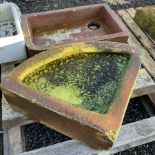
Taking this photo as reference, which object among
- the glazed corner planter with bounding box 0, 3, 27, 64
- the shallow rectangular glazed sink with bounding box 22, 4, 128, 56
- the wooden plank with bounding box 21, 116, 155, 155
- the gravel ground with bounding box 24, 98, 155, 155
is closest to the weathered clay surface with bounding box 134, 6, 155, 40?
the shallow rectangular glazed sink with bounding box 22, 4, 128, 56

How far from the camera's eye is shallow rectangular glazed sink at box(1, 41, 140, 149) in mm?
1319

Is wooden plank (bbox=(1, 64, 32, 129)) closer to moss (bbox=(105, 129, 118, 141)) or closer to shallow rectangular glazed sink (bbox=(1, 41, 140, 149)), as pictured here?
shallow rectangular glazed sink (bbox=(1, 41, 140, 149))

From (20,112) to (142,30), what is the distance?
1.31m

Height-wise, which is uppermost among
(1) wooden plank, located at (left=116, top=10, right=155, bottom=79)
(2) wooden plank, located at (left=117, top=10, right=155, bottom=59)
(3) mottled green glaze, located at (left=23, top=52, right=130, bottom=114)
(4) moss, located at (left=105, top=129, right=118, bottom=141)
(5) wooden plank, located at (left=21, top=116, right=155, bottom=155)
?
(3) mottled green glaze, located at (left=23, top=52, right=130, bottom=114)

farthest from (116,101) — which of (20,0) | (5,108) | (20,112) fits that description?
(20,0)

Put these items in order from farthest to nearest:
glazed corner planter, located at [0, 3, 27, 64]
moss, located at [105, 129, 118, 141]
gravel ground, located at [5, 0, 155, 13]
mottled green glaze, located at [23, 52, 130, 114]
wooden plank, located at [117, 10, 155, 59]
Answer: gravel ground, located at [5, 0, 155, 13] → wooden plank, located at [117, 10, 155, 59] → glazed corner planter, located at [0, 3, 27, 64] → mottled green glaze, located at [23, 52, 130, 114] → moss, located at [105, 129, 118, 141]

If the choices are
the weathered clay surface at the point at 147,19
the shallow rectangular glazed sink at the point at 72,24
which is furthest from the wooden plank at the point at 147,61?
the shallow rectangular glazed sink at the point at 72,24

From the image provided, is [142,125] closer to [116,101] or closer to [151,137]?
[151,137]

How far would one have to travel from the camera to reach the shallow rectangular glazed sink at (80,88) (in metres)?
1.32

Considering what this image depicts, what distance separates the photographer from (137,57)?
1613 millimetres

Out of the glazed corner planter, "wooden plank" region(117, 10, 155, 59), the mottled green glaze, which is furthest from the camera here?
"wooden plank" region(117, 10, 155, 59)

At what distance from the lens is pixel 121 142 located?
5.00 feet

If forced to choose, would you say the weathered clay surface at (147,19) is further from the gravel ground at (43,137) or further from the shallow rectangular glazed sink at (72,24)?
the gravel ground at (43,137)

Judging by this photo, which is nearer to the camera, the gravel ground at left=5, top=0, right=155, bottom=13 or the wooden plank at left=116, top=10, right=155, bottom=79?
the wooden plank at left=116, top=10, right=155, bottom=79
